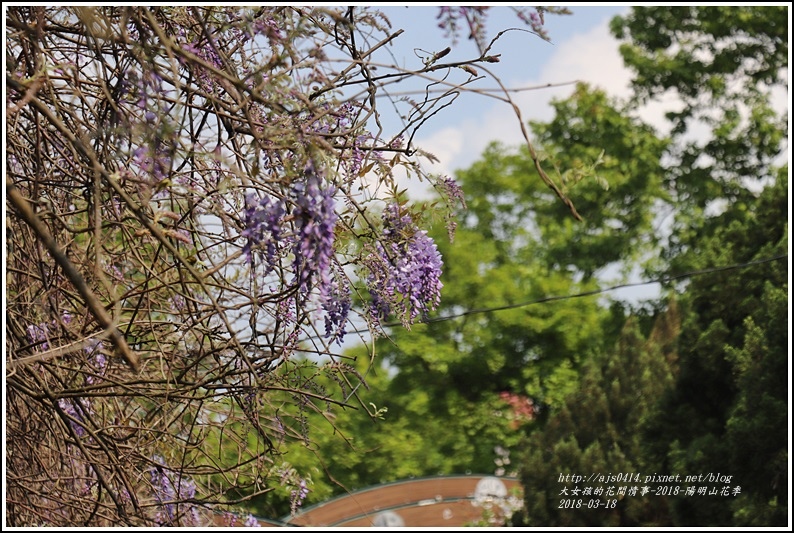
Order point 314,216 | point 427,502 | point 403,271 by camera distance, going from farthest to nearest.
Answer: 1. point 427,502
2. point 403,271
3. point 314,216

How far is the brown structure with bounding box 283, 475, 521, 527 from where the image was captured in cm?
1279

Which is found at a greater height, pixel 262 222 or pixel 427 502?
pixel 427 502

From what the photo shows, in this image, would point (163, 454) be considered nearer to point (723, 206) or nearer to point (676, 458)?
point (676, 458)

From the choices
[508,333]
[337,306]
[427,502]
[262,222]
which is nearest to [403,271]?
[337,306]

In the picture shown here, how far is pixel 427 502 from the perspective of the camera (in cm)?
1323

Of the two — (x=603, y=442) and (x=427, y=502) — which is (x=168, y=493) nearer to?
(x=603, y=442)

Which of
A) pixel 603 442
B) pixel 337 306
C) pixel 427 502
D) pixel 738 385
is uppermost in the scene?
pixel 427 502

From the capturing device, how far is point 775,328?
6031mm

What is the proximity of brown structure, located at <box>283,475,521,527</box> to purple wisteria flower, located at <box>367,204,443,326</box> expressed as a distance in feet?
34.9

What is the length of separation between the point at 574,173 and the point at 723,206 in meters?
13.9

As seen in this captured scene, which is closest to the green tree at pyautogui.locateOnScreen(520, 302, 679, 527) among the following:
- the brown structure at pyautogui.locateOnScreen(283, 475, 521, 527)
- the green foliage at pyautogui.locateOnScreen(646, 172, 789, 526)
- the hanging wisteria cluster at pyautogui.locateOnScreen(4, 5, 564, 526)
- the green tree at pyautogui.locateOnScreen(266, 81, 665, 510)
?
the green foliage at pyautogui.locateOnScreen(646, 172, 789, 526)

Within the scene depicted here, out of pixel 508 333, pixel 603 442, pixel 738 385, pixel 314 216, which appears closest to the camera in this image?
pixel 314 216

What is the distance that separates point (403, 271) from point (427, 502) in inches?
451

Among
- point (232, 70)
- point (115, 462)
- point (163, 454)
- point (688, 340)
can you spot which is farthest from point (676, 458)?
point (232, 70)
